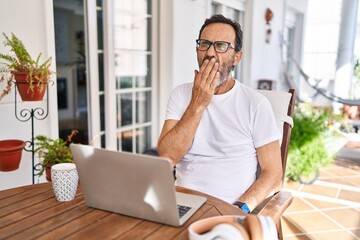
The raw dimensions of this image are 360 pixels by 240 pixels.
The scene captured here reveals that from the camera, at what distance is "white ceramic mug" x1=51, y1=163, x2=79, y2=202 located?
100 cm

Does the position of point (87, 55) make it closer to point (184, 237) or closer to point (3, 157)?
Result: point (3, 157)

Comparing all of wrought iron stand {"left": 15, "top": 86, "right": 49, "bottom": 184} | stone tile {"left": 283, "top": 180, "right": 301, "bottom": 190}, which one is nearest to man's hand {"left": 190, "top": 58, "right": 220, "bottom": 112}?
wrought iron stand {"left": 15, "top": 86, "right": 49, "bottom": 184}

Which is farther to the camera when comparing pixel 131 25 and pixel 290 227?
pixel 131 25

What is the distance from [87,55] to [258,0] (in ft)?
9.51

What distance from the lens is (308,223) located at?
95.9 inches

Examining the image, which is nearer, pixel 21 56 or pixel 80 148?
pixel 80 148

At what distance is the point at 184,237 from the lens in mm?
799

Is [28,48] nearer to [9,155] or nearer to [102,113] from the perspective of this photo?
[9,155]

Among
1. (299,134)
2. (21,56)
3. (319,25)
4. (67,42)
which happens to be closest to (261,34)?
(319,25)

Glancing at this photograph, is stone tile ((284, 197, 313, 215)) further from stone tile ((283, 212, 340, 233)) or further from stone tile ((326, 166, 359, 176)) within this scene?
stone tile ((326, 166, 359, 176))

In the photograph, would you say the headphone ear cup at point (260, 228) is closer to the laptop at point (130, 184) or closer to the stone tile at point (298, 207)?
the laptop at point (130, 184)

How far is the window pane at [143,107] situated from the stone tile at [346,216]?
173 cm

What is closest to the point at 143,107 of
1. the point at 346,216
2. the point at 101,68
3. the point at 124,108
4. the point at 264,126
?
the point at 124,108

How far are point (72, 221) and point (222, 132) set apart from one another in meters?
0.75
